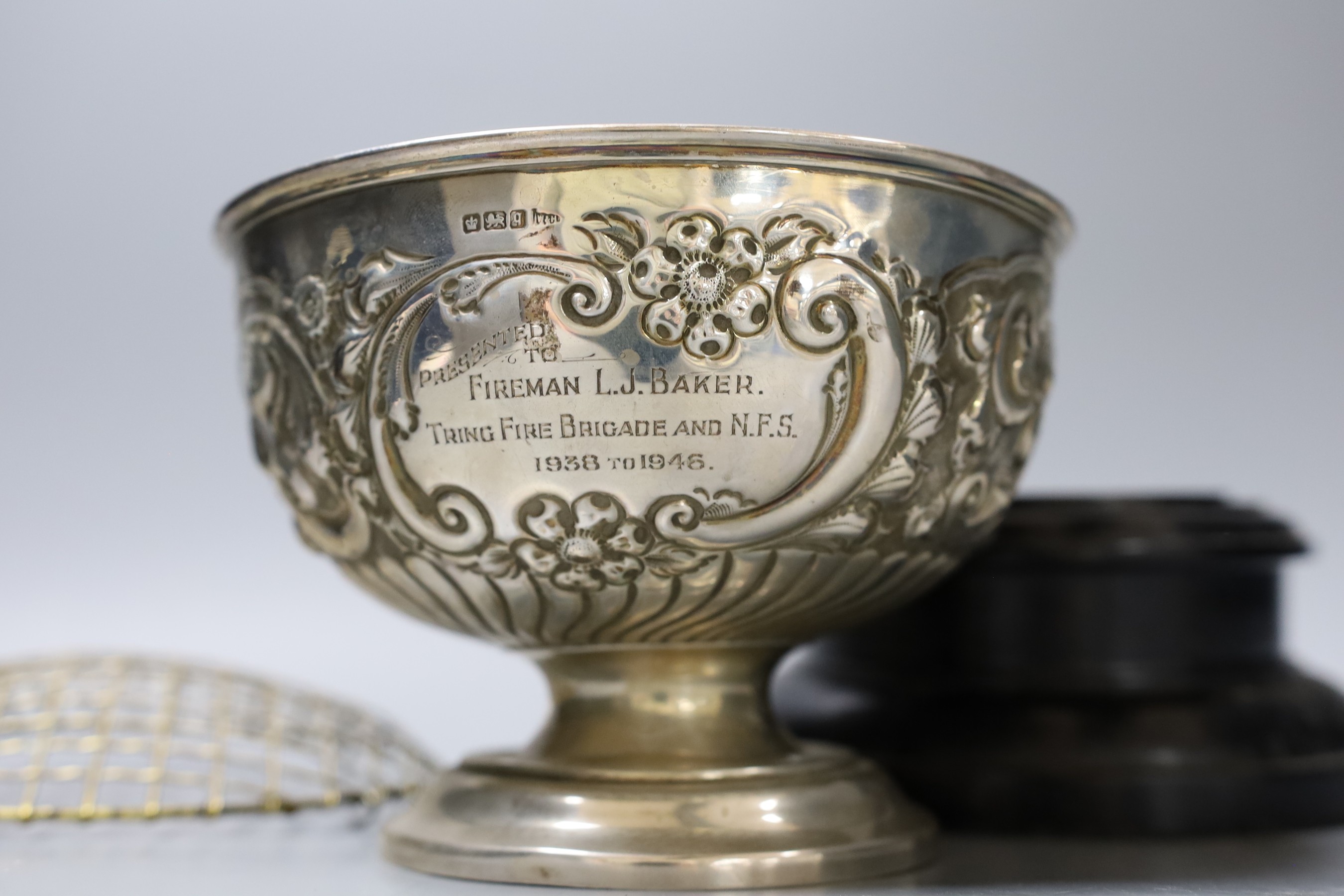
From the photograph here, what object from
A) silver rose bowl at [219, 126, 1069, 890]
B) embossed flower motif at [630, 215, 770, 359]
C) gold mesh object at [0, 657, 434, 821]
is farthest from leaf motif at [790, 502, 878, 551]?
gold mesh object at [0, 657, 434, 821]

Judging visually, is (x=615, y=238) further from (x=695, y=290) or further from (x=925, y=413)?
(x=925, y=413)

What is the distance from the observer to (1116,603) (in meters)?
1.09

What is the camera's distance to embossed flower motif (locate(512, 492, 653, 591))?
812mm

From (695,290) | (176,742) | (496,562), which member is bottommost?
(176,742)

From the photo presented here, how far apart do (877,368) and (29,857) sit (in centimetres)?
64

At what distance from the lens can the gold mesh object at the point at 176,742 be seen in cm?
104

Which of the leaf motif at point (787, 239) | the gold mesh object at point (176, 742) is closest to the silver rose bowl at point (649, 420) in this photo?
the leaf motif at point (787, 239)

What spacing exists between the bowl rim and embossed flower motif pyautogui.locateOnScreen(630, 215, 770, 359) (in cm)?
4

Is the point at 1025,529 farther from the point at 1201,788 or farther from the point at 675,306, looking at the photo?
the point at 675,306

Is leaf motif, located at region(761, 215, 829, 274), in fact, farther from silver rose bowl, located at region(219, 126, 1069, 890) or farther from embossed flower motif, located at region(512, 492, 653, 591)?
embossed flower motif, located at region(512, 492, 653, 591)

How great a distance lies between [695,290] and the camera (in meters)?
0.79

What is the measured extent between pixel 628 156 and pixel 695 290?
8cm

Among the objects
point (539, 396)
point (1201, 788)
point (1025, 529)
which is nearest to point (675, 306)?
point (539, 396)

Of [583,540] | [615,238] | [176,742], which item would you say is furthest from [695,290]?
[176,742]
